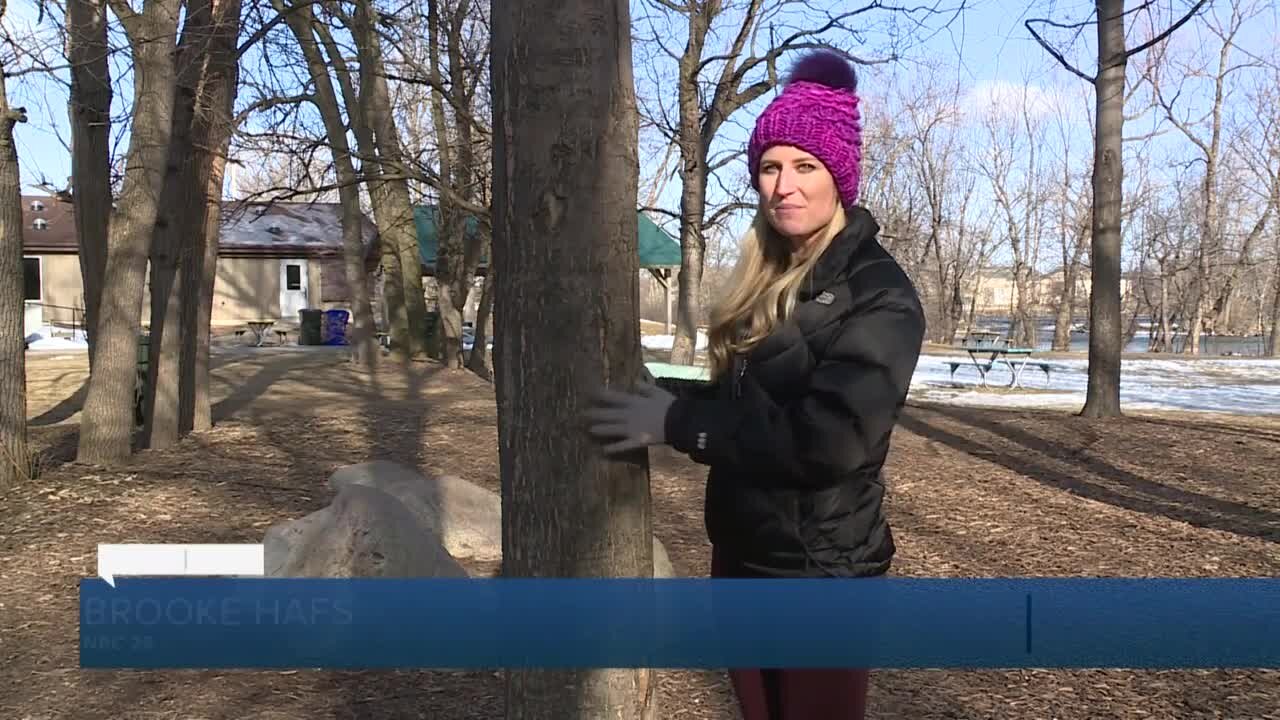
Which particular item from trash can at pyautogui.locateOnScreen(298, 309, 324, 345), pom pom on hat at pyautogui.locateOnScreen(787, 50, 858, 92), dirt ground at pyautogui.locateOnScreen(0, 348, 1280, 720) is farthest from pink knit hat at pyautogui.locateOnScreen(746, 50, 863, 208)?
trash can at pyautogui.locateOnScreen(298, 309, 324, 345)

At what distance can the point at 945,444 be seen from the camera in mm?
9359

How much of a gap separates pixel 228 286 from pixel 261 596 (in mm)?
33927

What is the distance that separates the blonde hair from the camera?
5.76ft

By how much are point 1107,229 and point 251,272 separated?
29147 mm

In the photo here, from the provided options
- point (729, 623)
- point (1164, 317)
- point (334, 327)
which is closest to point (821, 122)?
point (729, 623)

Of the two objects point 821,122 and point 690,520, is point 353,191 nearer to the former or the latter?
point 690,520

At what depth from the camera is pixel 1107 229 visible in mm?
10375

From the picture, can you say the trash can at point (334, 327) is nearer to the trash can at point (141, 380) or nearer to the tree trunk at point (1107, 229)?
the trash can at point (141, 380)

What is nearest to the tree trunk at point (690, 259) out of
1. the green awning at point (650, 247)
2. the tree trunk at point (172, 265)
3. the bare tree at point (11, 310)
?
the tree trunk at point (172, 265)

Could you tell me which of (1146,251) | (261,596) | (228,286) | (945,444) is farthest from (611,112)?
(1146,251)

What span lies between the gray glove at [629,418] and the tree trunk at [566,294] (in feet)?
0.10

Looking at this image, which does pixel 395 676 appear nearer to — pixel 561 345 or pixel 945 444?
pixel 561 345

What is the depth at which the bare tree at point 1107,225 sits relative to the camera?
10156 mm

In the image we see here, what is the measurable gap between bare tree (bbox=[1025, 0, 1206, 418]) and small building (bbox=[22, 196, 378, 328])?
2549 centimetres
